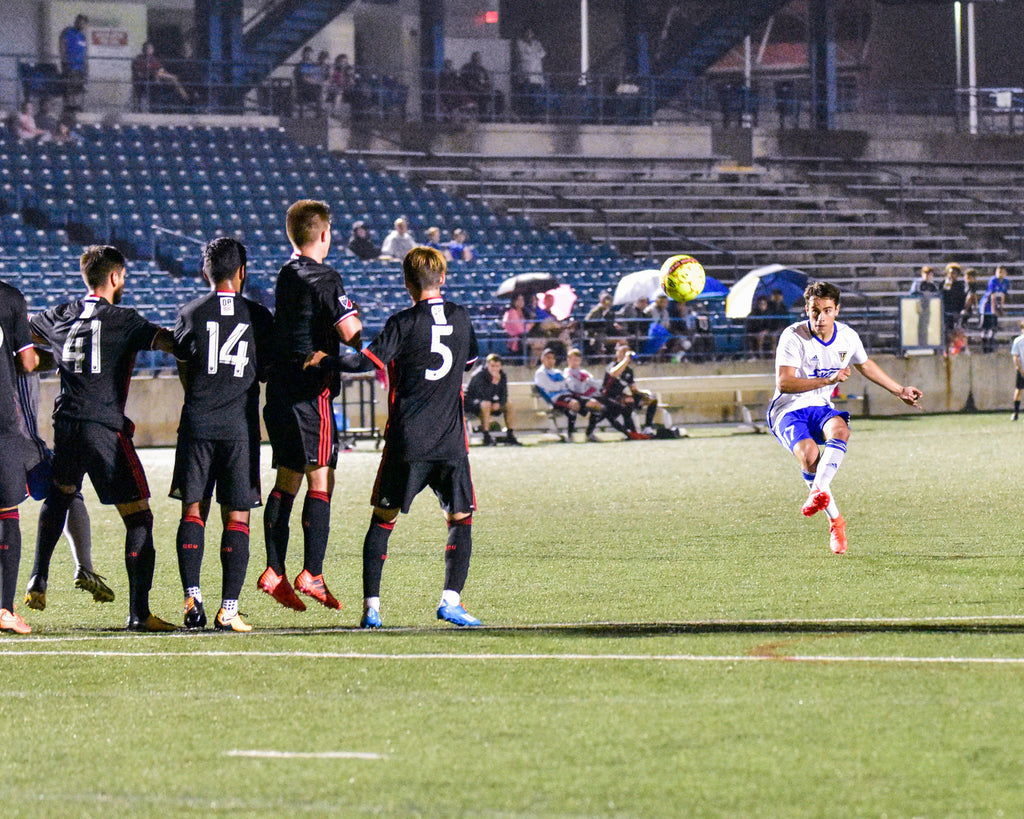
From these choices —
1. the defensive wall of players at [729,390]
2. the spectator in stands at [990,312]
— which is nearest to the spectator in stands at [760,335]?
the defensive wall of players at [729,390]

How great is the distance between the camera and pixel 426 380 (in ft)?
24.4

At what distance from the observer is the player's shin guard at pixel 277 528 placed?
307 inches

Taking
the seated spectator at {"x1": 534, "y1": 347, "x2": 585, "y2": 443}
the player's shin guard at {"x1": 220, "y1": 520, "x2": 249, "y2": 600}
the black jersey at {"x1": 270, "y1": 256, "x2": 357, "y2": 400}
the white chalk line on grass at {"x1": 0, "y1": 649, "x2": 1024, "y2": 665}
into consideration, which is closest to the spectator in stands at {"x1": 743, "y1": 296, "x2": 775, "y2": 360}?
the seated spectator at {"x1": 534, "y1": 347, "x2": 585, "y2": 443}

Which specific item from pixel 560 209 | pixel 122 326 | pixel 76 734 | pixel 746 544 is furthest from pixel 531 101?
pixel 76 734

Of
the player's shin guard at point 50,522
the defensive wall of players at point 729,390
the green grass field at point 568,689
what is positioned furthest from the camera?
the defensive wall of players at point 729,390

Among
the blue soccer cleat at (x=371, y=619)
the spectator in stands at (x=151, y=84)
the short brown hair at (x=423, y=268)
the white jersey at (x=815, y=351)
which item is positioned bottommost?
the blue soccer cleat at (x=371, y=619)

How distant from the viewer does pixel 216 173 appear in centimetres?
3181

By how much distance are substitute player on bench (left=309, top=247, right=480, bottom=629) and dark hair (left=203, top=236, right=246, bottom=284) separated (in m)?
0.57

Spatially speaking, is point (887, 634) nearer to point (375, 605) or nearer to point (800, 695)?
point (800, 695)

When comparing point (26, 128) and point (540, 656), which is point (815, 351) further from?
point (26, 128)

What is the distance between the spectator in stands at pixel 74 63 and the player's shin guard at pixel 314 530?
27.4m

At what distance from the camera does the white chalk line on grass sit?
6.21m

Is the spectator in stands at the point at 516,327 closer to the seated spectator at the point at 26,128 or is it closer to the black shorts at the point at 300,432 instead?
the seated spectator at the point at 26,128

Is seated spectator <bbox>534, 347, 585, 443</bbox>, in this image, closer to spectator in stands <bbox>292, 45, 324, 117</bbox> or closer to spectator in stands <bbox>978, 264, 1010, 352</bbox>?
spectator in stands <bbox>978, 264, 1010, 352</bbox>
